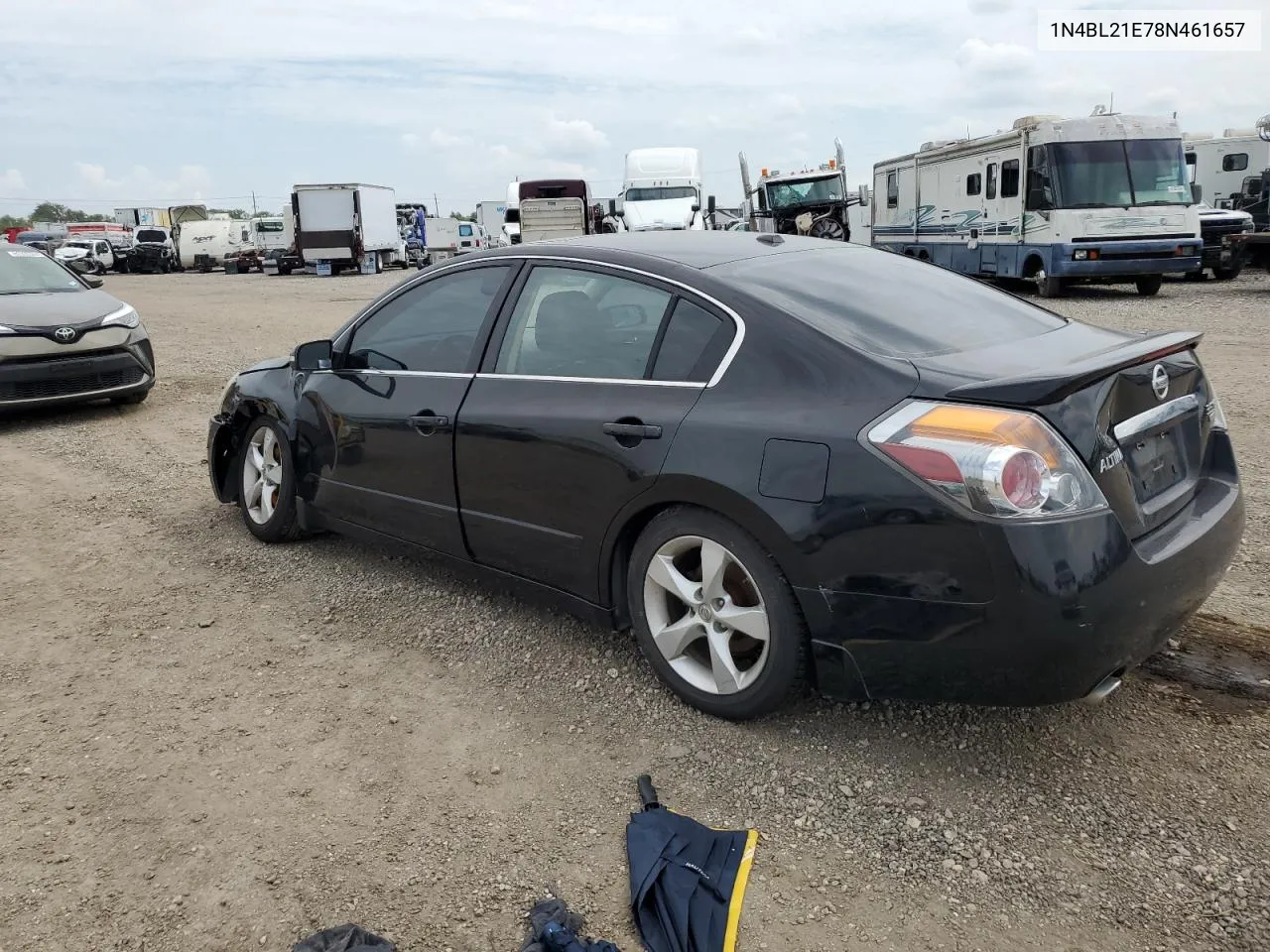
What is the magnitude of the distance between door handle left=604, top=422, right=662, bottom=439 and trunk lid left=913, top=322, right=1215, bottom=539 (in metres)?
0.83

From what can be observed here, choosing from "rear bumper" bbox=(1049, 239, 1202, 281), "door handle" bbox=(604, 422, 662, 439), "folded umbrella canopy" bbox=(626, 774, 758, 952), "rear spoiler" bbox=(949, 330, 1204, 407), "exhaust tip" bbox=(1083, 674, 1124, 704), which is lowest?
"folded umbrella canopy" bbox=(626, 774, 758, 952)

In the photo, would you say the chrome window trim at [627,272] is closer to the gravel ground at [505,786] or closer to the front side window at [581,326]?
the front side window at [581,326]

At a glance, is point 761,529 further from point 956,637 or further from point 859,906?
Answer: point 859,906

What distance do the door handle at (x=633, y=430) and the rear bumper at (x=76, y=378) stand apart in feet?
23.0

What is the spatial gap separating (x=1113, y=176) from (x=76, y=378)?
1579 centimetres

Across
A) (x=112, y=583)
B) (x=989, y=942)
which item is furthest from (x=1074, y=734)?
Result: (x=112, y=583)

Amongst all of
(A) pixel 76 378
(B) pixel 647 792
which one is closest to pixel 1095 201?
(A) pixel 76 378

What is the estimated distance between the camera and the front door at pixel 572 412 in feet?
10.5

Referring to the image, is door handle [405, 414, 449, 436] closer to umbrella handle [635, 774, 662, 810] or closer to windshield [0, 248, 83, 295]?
umbrella handle [635, 774, 662, 810]

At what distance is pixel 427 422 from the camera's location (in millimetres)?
3943

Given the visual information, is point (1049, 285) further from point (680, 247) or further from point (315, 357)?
point (315, 357)

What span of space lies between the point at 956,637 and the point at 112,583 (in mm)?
3934

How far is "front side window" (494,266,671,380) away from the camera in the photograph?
3.36 m

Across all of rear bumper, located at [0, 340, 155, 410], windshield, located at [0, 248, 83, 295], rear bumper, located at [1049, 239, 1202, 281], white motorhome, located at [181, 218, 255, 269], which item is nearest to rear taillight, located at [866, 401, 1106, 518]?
rear bumper, located at [0, 340, 155, 410]
